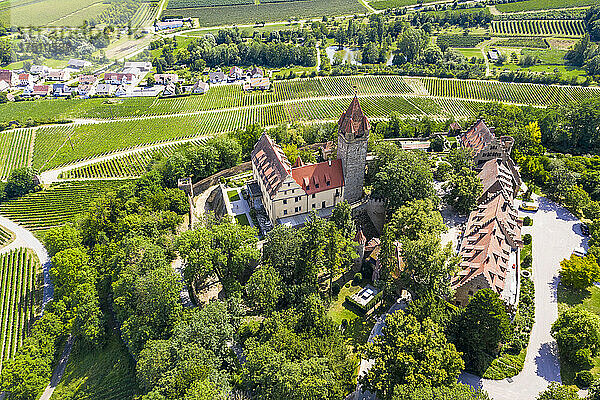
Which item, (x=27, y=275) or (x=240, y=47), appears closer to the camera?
(x=27, y=275)

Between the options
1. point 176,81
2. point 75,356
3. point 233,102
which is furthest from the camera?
point 176,81

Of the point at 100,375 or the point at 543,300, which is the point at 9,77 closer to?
the point at 100,375

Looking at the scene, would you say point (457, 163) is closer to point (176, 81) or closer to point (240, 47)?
point (176, 81)

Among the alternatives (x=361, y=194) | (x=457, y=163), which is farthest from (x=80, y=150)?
(x=457, y=163)

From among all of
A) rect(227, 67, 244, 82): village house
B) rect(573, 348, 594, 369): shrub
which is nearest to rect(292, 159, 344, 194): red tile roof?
rect(573, 348, 594, 369): shrub

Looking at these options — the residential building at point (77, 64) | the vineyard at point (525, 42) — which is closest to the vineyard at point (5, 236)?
the residential building at point (77, 64)

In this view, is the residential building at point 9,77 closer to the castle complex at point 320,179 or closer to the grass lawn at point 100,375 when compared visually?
the grass lawn at point 100,375
